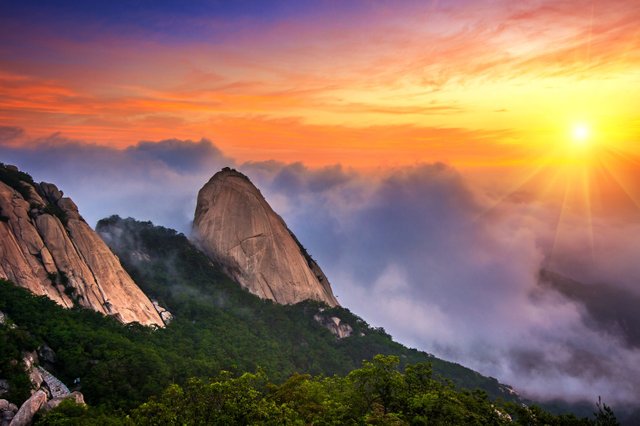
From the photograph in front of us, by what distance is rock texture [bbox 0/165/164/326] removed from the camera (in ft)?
163

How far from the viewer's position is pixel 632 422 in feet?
458

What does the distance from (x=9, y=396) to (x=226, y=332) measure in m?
36.1

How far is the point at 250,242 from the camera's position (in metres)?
87.6

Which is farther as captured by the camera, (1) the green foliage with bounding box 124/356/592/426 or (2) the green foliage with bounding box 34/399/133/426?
(2) the green foliage with bounding box 34/399/133/426

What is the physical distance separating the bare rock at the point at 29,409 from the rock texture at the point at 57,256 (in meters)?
20.9

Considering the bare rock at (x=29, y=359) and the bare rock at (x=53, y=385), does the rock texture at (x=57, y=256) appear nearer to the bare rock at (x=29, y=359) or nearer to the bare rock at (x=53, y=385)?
the bare rock at (x=29, y=359)

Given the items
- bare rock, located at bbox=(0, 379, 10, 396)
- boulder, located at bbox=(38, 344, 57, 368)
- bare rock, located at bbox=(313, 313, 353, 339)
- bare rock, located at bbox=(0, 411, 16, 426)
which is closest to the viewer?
bare rock, located at bbox=(0, 411, 16, 426)

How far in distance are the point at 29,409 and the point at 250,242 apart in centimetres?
5896

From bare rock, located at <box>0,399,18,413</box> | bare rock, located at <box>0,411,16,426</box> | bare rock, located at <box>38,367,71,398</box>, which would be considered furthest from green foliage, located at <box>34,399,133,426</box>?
bare rock, located at <box>38,367,71,398</box>

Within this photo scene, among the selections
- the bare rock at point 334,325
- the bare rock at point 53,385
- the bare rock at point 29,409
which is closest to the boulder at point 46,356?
the bare rock at point 53,385

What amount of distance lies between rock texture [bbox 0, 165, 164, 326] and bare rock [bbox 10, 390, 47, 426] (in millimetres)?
20855

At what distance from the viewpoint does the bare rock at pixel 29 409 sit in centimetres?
2841

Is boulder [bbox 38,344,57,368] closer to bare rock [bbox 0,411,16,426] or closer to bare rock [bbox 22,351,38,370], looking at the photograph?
bare rock [bbox 22,351,38,370]

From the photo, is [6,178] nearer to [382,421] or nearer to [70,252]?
[70,252]
